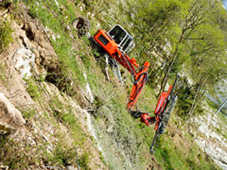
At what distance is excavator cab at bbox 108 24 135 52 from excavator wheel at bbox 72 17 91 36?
252 centimetres

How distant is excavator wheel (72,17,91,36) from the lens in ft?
31.8

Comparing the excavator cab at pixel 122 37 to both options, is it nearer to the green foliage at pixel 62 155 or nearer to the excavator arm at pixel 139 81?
the excavator arm at pixel 139 81

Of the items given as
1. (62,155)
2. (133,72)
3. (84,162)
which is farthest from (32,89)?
(133,72)

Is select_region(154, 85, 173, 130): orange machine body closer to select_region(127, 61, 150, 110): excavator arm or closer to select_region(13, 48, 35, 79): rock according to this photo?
select_region(127, 61, 150, 110): excavator arm

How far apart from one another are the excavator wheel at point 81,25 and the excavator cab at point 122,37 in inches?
99.3

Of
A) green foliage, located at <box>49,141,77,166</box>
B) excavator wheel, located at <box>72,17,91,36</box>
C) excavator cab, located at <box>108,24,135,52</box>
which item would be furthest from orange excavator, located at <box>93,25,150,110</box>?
green foliage, located at <box>49,141,77,166</box>

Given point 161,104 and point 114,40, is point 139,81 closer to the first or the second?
point 161,104

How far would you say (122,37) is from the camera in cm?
1217

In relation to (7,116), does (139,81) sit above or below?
below

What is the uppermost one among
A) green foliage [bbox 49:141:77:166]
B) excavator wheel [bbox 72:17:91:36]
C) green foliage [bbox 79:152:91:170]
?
excavator wheel [bbox 72:17:91:36]

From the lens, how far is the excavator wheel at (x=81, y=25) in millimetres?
9688

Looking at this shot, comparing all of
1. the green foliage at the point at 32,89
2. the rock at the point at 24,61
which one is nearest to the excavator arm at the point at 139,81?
the rock at the point at 24,61

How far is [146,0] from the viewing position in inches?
721

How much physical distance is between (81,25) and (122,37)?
3.03m
